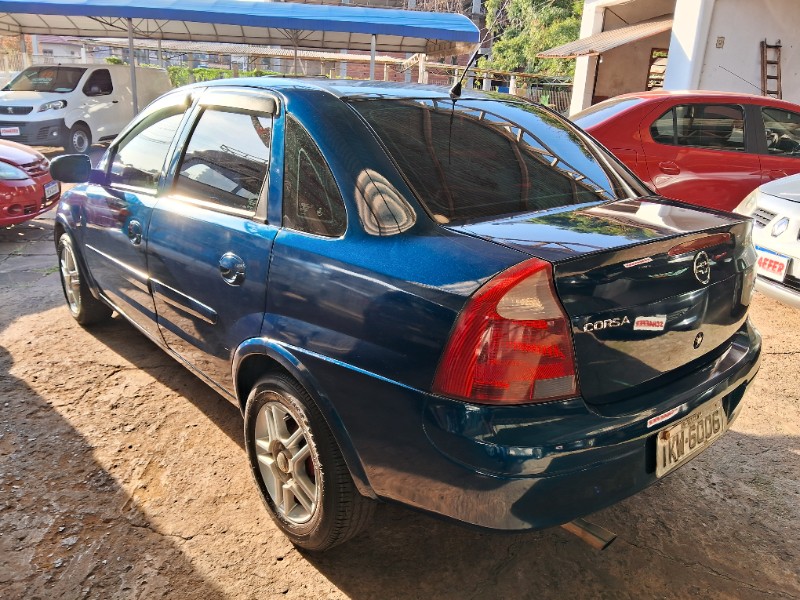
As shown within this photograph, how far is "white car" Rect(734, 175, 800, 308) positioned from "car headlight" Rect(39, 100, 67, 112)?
12.1 meters

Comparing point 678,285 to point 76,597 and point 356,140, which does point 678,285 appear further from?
point 76,597

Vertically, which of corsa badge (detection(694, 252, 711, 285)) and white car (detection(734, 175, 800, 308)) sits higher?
corsa badge (detection(694, 252, 711, 285))

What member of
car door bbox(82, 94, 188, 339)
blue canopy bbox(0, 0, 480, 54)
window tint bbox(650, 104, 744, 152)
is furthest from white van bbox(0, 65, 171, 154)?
window tint bbox(650, 104, 744, 152)

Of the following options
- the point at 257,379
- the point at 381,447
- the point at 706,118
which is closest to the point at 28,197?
the point at 257,379

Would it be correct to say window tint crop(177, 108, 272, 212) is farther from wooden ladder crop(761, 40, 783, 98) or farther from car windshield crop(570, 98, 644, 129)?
wooden ladder crop(761, 40, 783, 98)

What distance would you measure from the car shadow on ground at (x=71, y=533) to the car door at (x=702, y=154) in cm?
486

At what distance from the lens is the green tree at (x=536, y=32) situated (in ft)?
89.4

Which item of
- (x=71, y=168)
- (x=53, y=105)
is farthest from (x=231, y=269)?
(x=53, y=105)

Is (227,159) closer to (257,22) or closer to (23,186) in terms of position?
(23,186)

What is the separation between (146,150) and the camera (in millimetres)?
3266

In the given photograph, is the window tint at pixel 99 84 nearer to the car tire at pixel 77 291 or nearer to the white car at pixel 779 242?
the car tire at pixel 77 291

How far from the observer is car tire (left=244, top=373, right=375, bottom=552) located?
2076 mm

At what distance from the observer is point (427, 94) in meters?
2.61

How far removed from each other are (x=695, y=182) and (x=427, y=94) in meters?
3.90
